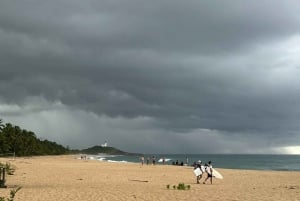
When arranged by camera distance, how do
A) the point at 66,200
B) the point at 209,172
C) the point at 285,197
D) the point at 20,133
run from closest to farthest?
1. the point at 66,200
2. the point at 285,197
3. the point at 209,172
4. the point at 20,133

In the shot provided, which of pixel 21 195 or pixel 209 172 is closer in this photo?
pixel 21 195

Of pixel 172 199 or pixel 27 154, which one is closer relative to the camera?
pixel 172 199

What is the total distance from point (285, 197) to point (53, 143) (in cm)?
18821

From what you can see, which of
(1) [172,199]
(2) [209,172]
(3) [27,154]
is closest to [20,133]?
(3) [27,154]

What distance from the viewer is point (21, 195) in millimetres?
17625

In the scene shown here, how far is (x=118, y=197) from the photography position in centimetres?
1717

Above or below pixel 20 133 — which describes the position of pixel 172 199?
below

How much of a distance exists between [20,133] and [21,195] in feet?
365

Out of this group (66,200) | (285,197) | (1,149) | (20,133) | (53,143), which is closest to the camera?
(66,200)

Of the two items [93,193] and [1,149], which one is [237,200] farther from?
[1,149]

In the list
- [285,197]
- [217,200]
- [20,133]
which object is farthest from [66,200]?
[20,133]

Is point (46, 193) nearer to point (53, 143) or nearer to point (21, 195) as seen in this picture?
point (21, 195)

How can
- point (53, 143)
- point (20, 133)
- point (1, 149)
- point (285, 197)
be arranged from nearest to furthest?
point (285, 197), point (1, 149), point (20, 133), point (53, 143)

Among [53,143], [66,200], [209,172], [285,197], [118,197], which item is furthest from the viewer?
[53,143]
